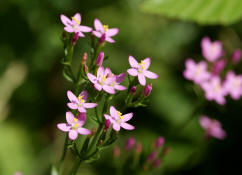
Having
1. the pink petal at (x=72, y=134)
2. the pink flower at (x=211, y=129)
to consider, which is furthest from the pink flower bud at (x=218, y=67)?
the pink petal at (x=72, y=134)

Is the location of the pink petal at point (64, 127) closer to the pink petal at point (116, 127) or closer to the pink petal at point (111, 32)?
the pink petal at point (116, 127)

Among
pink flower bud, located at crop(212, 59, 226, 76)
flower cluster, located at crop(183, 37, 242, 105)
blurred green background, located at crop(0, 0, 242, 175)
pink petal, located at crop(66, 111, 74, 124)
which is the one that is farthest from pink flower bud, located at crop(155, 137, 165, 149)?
pink petal, located at crop(66, 111, 74, 124)

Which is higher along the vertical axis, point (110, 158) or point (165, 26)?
point (165, 26)

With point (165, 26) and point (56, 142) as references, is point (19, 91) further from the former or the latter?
point (165, 26)

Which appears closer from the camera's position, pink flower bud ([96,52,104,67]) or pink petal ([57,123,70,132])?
pink petal ([57,123,70,132])

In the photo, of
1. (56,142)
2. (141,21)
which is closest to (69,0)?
(141,21)

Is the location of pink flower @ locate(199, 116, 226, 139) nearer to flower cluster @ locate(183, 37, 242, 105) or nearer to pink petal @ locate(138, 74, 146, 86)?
flower cluster @ locate(183, 37, 242, 105)
